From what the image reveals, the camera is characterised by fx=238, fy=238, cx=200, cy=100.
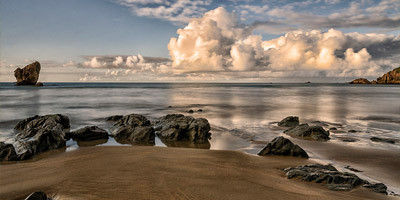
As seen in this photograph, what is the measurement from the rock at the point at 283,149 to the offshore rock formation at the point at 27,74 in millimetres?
117310

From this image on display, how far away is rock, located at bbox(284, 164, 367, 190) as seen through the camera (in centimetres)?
556

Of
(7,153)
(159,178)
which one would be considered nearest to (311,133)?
(159,178)

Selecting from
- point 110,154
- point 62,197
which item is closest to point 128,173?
point 62,197

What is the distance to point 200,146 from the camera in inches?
382

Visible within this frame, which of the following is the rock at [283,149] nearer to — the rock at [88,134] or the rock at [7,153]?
the rock at [88,134]

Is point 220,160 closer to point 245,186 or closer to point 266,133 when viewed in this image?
point 245,186

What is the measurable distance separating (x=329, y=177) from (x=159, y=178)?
4128 millimetres

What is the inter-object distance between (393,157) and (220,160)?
6.04 m

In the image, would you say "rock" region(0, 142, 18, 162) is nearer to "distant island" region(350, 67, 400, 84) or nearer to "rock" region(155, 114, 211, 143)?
"rock" region(155, 114, 211, 143)

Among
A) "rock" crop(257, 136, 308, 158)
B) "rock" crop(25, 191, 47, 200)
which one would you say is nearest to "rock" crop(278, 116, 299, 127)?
"rock" crop(257, 136, 308, 158)

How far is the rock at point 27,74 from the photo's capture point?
326ft

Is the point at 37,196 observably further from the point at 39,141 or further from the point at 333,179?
the point at 333,179

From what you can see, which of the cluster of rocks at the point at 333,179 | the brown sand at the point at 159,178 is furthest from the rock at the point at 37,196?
the cluster of rocks at the point at 333,179

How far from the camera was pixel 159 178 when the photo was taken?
5.85 m
